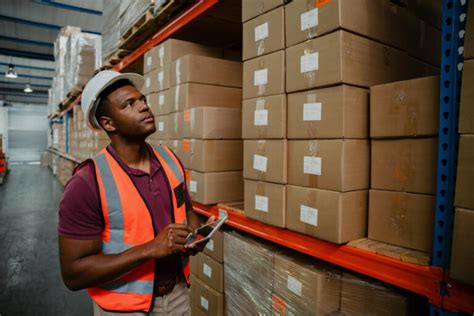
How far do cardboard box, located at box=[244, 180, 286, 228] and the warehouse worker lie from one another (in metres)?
0.47

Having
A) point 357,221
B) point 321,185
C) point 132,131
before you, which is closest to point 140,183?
point 132,131

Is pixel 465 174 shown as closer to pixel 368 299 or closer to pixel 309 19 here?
pixel 368 299

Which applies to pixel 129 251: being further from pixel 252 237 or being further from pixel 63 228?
pixel 252 237

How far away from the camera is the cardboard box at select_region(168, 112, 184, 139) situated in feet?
9.08

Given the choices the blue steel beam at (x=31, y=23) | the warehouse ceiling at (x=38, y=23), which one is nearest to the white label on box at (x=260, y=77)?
the warehouse ceiling at (x=38, y=23)

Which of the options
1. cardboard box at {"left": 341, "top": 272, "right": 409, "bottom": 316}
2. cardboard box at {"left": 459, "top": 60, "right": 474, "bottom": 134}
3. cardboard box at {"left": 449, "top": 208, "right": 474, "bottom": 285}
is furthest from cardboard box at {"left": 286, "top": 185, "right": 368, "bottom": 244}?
cardboard box at {"left": 459, "top": 60, "right": 474, "bottom": 134}

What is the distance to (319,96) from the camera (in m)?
1.53

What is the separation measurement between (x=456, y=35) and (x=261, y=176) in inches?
45.3

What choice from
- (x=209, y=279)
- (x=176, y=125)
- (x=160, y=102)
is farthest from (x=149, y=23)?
(x=209, y=279)

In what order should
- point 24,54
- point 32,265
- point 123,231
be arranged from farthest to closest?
point 24,54
point 32,265
point 123,231

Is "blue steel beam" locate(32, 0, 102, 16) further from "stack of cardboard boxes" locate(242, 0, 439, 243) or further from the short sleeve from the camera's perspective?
the short sleeve

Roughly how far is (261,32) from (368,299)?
61.7 inches

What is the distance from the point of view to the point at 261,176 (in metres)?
1.90

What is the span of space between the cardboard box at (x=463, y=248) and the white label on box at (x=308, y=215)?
1.95 ft
